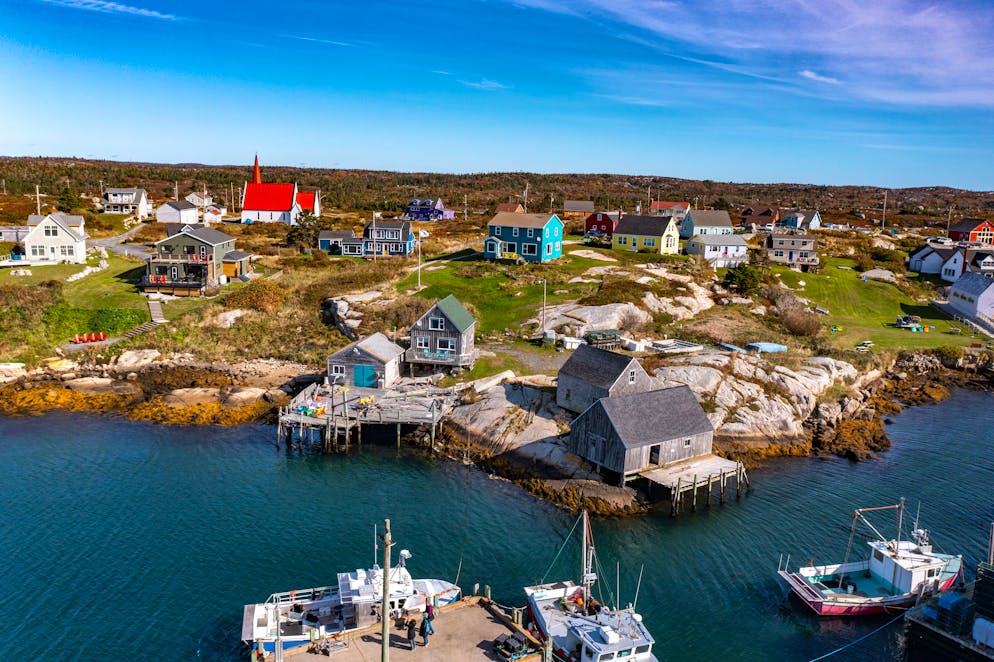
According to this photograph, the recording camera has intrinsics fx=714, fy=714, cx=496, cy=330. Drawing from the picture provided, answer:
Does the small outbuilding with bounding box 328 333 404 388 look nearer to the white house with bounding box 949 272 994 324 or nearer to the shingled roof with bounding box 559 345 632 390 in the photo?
the shingled roof with bounding box 559 345 632 390

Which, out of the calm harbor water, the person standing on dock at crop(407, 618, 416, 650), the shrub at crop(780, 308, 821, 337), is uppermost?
the shrub at crop(780, 308, 821, 337)

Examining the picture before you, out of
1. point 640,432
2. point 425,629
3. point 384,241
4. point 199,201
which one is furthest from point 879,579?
point 199,201

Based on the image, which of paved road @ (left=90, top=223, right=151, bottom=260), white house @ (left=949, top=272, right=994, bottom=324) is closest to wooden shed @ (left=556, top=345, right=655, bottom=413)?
white house @ (left=949, top=272, right=994, bottom=324)

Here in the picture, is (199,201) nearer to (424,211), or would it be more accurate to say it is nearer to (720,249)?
(424,211)

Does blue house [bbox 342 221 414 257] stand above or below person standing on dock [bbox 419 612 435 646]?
above

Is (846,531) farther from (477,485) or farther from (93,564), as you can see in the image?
(93,564)

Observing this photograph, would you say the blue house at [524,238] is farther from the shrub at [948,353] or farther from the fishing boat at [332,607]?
the fishing boat at [332,607]

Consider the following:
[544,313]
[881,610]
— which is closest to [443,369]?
[544,313]
